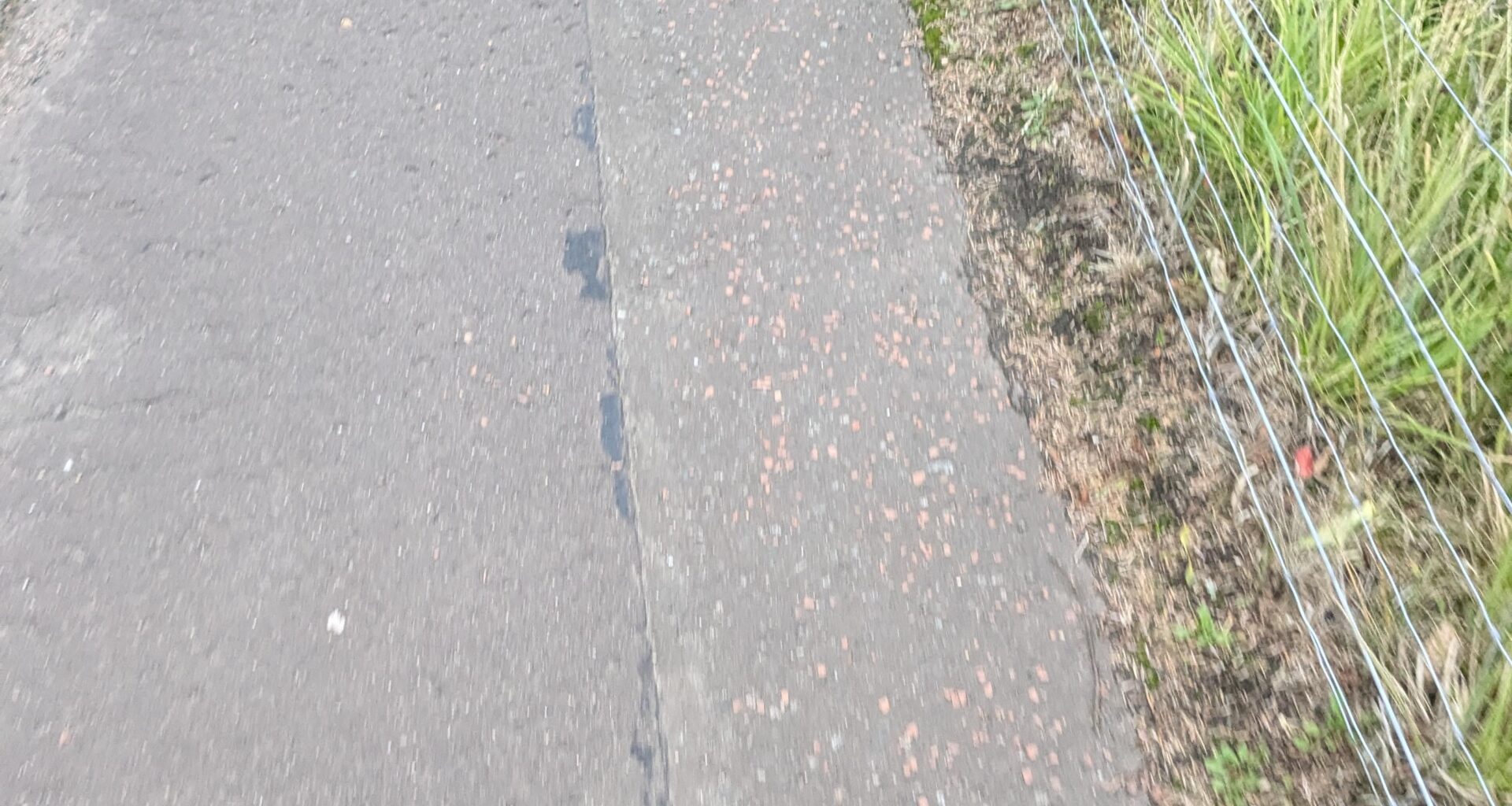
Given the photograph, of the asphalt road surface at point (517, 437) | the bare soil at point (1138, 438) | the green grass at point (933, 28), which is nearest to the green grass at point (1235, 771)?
the bare soil at point (1138, 438)

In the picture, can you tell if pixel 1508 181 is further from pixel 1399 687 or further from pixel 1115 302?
pixel 1399 687

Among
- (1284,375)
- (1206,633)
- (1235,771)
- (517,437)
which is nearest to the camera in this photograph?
(1235,771)

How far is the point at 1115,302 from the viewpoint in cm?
221

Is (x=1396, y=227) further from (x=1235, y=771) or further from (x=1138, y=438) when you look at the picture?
(x=1235, y=771)

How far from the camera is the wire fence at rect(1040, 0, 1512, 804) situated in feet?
5.27

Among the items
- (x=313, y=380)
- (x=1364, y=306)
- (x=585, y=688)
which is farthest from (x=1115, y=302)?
(x=313, y=380)

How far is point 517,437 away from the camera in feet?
7.16

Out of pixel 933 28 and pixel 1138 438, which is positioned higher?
pixel 933 28

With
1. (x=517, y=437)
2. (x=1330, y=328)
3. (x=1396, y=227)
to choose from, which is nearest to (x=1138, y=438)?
(x=1330, y=328)

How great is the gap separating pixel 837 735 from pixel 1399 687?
3.27ft

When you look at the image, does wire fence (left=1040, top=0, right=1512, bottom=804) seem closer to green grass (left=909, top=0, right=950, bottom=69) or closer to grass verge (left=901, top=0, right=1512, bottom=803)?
grass verge (left=901, top=0, right=1512, bottom=803)

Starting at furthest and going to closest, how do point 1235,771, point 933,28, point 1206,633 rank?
point 933,28, point 1206,633, point 1235,771

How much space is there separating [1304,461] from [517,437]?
67.4 inches

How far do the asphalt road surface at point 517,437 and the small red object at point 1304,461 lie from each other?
18.8 inches
